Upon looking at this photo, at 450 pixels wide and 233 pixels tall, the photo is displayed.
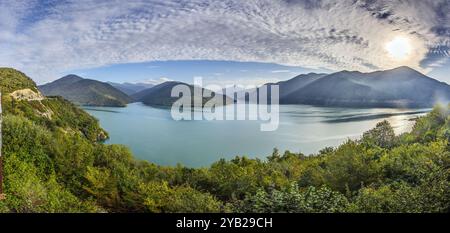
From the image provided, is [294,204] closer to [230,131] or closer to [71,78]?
[230,131]

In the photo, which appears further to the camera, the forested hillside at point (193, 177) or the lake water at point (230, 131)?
the lake water at point (230, 131)

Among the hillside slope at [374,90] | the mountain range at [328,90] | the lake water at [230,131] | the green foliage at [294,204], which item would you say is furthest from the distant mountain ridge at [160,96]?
the green foliage at [294,204]

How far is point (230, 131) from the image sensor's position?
473 centimetres

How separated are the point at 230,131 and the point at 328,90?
1.96 meters

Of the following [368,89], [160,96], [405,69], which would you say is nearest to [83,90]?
[160,96]

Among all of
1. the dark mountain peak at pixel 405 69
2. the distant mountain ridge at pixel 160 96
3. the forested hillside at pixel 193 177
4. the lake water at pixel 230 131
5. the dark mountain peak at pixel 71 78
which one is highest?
the dark mountain peak at pixel 405 69

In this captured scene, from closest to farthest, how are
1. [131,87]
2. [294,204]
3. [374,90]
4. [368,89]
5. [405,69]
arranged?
[294,204] → [405,69] → [131,87] → [374,90] → [368,89]

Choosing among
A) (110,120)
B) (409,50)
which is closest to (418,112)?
(409,50)

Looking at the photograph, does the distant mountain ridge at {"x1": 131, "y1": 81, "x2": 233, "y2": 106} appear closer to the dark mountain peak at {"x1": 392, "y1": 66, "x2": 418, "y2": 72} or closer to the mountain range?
the mountain range

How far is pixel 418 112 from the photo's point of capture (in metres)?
5.54

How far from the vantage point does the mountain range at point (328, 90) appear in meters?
4.52

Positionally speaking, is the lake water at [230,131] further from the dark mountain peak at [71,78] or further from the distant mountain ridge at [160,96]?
the dark mountain peak at [71,78]
